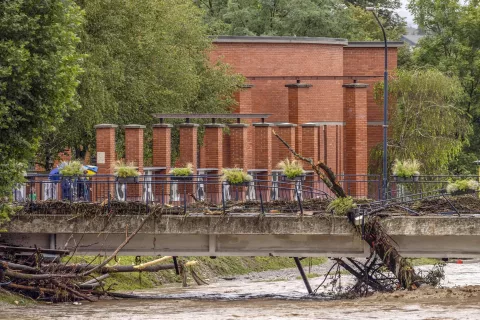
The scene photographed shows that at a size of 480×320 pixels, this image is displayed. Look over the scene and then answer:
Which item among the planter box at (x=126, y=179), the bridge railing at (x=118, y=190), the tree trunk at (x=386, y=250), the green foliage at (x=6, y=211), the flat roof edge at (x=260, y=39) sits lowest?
the tree trunk at (x=386, y=250)

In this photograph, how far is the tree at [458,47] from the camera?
71.1 meters

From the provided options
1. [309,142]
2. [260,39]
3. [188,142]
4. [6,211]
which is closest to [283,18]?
[260,39]

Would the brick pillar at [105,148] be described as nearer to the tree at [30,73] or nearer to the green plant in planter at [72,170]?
the green plant in planter at [72,170]

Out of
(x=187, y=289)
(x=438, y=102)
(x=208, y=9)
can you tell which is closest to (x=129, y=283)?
(x=187, y=289)

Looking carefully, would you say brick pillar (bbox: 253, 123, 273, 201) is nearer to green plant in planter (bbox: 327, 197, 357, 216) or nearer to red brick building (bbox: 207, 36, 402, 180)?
red brick building (bbox: 207, 36, 402, 180)

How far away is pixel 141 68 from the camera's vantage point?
46.9m

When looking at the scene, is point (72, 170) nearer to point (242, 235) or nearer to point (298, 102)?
point (242, 235)

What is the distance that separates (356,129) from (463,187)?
25.0 meters

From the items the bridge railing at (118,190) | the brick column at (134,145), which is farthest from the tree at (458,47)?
the bridge railing at (118,190)

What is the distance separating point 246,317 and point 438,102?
33.8 metres

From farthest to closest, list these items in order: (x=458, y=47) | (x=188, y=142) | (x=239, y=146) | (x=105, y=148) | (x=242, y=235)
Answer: (x=458, y=47) < (x=239, y=146) < (x=188, y=142) < (x=105, y=148) < (x=242, y=235)

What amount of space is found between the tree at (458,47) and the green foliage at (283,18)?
668 cm

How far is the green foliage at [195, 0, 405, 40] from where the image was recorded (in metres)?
77.8

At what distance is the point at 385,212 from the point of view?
3231 cm
